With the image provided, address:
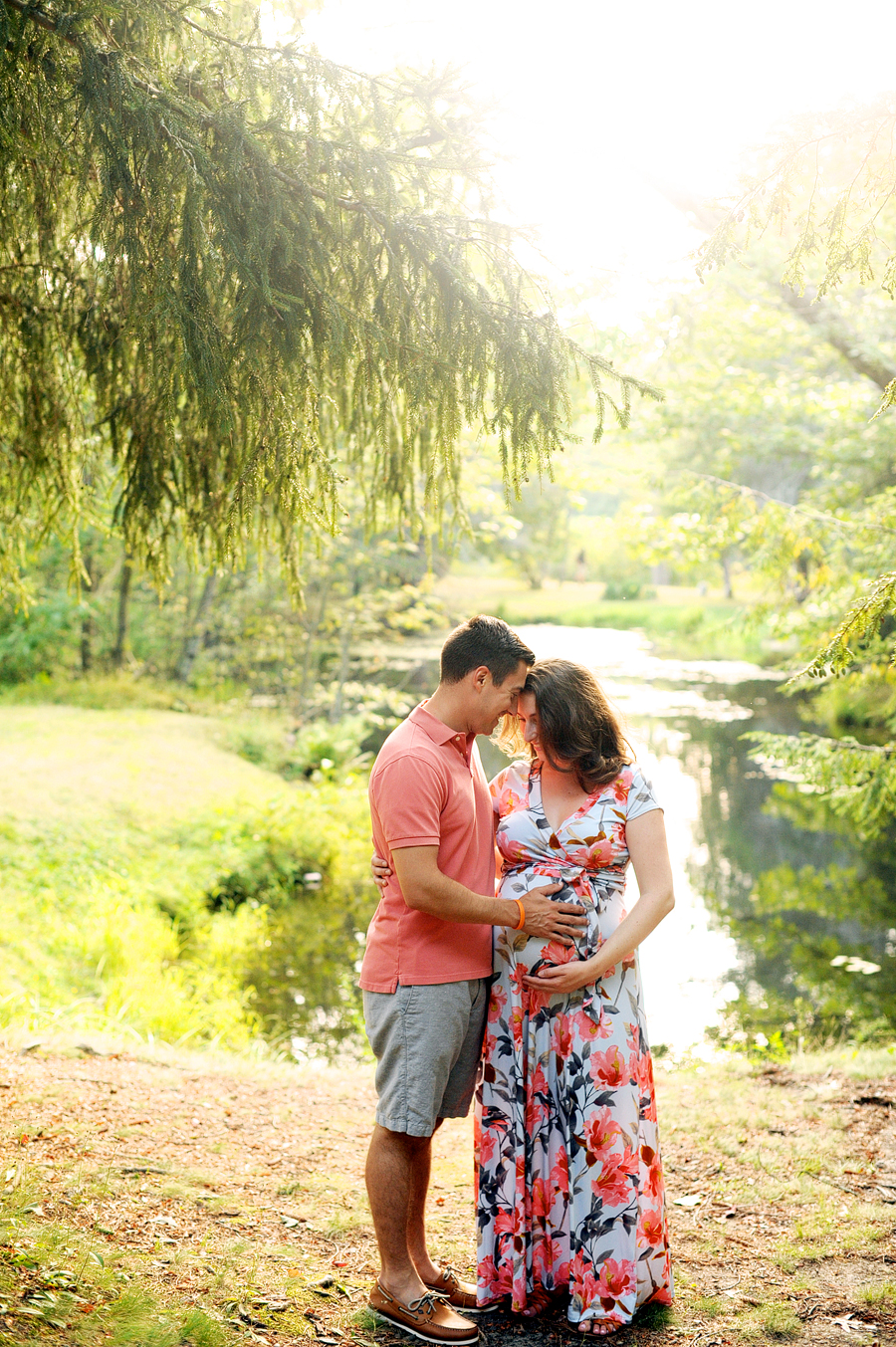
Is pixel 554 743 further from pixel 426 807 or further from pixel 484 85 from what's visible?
pixel 484 85

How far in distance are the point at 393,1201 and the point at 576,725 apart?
4.45 feet

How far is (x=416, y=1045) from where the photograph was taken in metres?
2.68

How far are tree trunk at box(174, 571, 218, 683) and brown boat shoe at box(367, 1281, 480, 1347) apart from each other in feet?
44.8

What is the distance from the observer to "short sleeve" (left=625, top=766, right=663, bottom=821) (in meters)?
2.84

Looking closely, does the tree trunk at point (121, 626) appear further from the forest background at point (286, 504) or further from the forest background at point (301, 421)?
the forest background at point (286, 504)

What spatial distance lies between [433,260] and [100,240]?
911mm

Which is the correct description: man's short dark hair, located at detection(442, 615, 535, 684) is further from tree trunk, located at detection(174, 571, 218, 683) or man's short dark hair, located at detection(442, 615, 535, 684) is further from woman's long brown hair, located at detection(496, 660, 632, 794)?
tree trunk, located at detection(174, 571, 218, 683)

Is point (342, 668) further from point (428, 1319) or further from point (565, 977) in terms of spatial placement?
point (428, 1319)

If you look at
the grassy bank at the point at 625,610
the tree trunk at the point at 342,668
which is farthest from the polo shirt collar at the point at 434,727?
the grassy bank at the point at 625,610

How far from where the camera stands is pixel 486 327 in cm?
299

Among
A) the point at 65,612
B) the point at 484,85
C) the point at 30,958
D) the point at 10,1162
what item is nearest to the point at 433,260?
the point at 484,85

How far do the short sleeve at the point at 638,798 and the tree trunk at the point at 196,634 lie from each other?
44.3 feet

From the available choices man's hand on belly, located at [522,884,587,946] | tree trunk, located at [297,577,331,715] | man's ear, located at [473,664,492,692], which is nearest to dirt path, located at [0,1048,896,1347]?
man's hand on belly, located at [522,884,587,946]

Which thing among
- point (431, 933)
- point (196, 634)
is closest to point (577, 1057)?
point (431, 933)
